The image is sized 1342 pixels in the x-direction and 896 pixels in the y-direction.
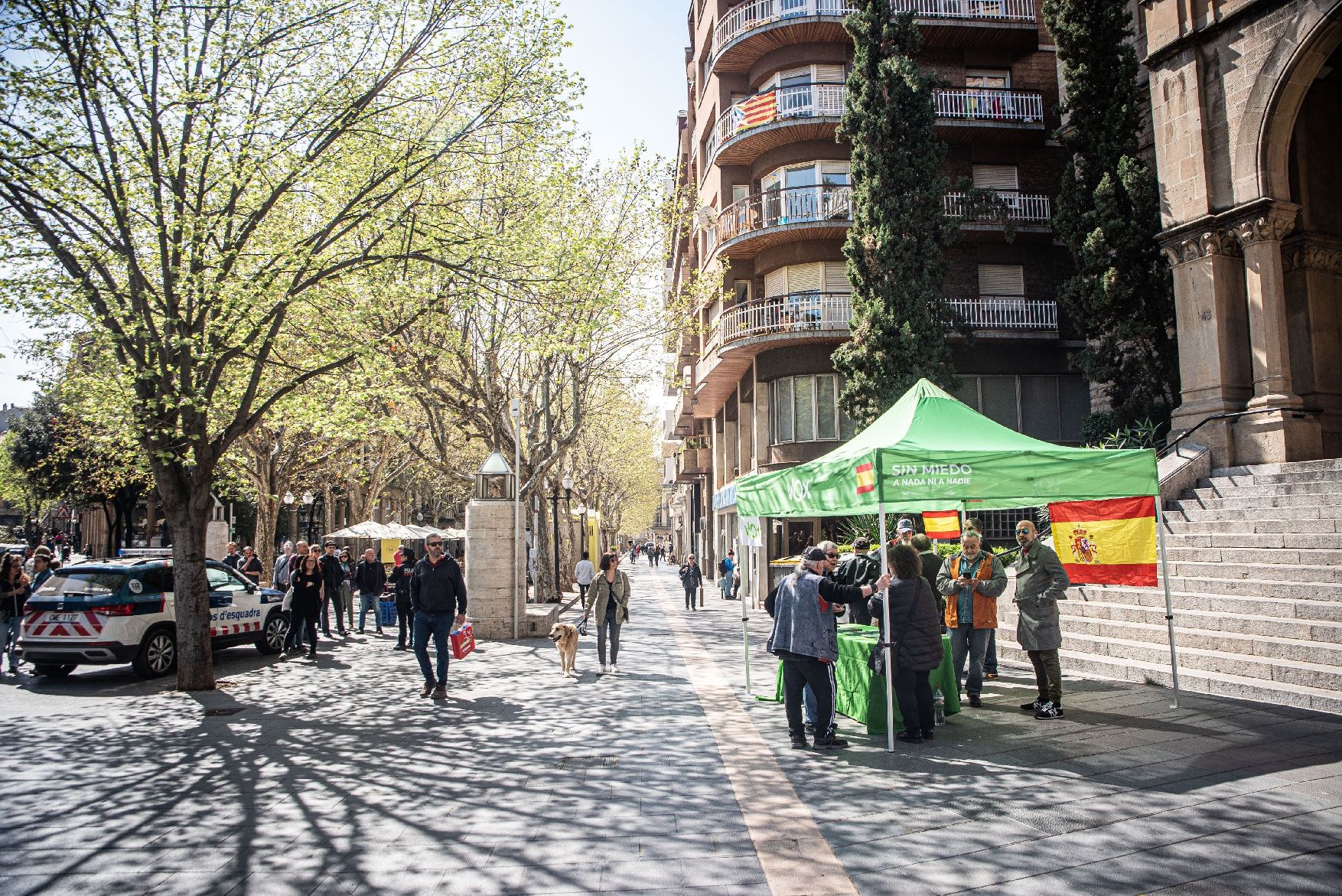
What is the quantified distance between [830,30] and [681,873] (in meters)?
26.6

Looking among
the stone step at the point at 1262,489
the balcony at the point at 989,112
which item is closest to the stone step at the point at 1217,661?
the stone step at the point at 1262,489

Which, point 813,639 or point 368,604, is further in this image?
point 368,604

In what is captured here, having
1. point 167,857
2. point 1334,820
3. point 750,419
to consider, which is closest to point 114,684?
point 167,857

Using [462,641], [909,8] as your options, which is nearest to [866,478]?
[462,641]

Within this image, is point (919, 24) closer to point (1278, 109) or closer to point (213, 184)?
point (1278, 109)

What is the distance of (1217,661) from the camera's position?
9.64m

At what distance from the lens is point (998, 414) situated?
1037 inches

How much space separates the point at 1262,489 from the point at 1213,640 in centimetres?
480

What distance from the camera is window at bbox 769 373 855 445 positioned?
2542cm

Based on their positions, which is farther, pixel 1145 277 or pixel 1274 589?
pixel 1145 277

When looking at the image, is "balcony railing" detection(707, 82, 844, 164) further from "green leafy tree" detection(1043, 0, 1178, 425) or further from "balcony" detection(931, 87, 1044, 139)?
"green leafy tree" detection(1043, 0, 1178, 425)

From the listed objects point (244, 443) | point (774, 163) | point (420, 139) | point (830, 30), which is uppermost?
point (830, 30)

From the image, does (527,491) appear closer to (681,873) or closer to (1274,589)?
(1274,589)

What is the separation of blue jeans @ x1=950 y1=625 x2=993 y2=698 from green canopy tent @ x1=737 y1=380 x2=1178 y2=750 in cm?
161
